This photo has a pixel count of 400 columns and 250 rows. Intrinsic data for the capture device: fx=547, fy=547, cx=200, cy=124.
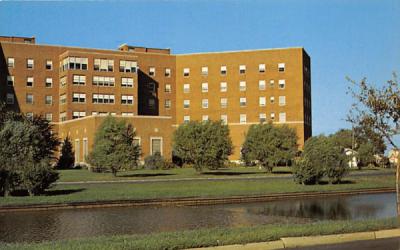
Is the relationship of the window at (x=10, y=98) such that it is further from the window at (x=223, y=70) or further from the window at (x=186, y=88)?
the window at (x=223, y=70)

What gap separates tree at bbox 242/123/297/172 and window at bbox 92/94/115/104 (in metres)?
34.1

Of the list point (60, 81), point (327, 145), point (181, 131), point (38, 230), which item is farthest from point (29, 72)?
point (38, 230)

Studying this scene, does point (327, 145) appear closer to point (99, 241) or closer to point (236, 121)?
point (99, 241)

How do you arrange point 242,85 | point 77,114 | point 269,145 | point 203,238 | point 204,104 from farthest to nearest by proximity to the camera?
point 204,104 → point 242,85 → point 77,114 → point 269,145 → point 203,238

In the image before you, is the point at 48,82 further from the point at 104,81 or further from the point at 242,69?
the point at 242,69

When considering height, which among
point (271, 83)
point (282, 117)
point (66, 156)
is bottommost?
point (66, 156)

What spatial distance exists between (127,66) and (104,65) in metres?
3.48

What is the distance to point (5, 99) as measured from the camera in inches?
3083

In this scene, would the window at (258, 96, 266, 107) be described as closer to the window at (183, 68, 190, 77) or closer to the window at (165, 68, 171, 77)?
the window at (183, 68, 190, 77)

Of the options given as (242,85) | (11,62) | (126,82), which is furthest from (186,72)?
(11,62)

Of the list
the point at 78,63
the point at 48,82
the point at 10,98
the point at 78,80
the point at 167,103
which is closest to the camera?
the point at 78,80

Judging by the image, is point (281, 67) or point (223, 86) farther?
point (223, 86)

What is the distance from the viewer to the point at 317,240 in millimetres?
11703

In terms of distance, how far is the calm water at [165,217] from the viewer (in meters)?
14.4
